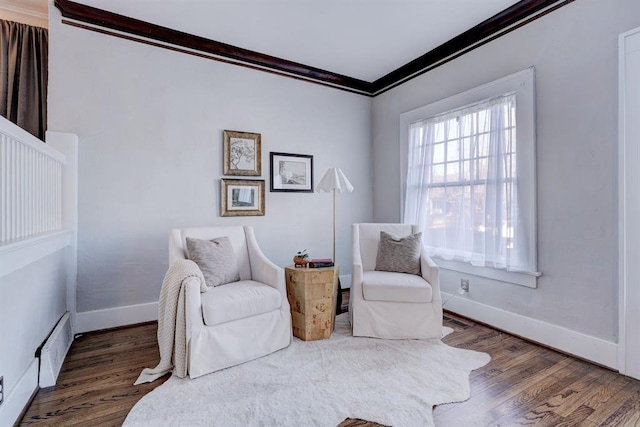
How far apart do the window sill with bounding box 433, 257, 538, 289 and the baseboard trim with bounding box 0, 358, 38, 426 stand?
3242 millimetres

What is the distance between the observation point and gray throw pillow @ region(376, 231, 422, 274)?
2784 mm

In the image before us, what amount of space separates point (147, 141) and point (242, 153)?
88 centimetres

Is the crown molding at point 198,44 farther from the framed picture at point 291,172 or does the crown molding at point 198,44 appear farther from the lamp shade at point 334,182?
the lamp shade at point 334,182

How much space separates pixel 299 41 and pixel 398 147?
1.64 meters

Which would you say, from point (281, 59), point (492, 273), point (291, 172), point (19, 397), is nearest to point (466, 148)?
point (492, 273)

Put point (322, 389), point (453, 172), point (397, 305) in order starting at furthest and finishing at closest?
point (453, 172) → point (397, 305) → point (322, 389)

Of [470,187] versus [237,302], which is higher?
[470,187]

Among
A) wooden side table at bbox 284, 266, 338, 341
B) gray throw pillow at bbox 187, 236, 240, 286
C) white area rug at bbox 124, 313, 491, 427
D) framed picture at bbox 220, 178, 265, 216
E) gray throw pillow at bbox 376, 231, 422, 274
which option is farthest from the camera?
framed picture at bbox 220, 178, 265, 216

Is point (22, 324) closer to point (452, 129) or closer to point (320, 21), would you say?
point (320, 21)

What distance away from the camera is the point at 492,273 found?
282cm

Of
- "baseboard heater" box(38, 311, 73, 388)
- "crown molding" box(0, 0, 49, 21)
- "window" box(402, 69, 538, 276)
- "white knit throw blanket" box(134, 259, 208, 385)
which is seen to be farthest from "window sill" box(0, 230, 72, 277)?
"window" box(402, 69, 538, 276)

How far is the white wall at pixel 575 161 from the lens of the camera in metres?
2.13

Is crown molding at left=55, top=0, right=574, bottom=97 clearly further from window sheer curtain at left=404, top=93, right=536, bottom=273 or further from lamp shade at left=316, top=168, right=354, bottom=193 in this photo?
lamp shade at left=316, top=168, right=354, bottom=193

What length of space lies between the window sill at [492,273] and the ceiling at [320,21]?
2174mm
